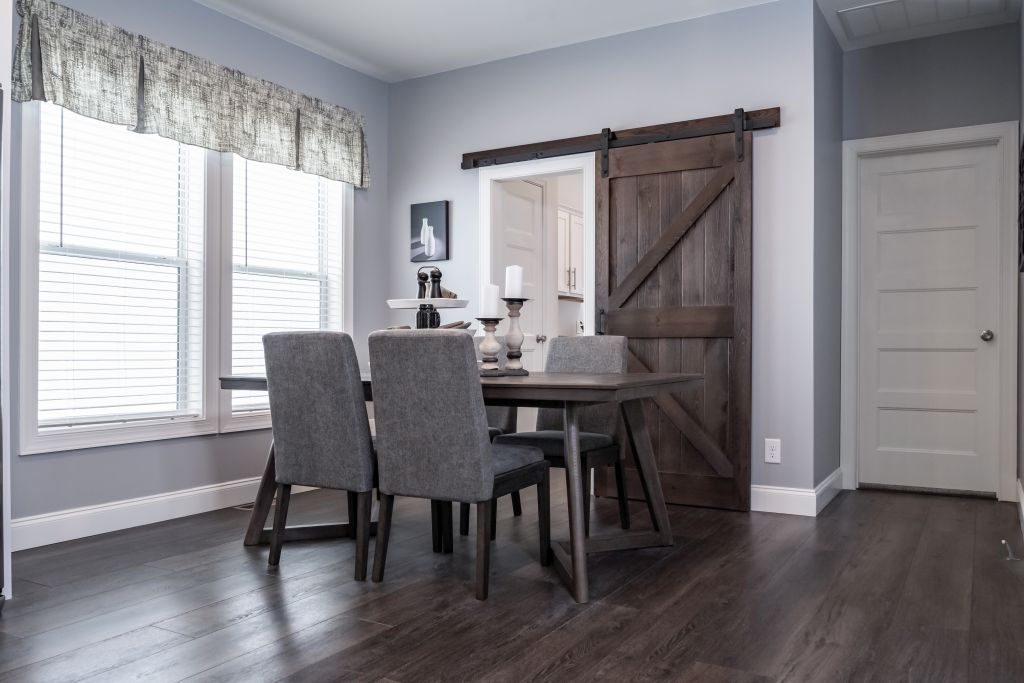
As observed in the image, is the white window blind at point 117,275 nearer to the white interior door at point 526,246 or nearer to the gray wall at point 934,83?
the white interior door at point 526,246

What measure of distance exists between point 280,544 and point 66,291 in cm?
148

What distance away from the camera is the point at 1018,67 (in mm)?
4020

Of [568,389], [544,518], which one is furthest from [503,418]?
[568,389]

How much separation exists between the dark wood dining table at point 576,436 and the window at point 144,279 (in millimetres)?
664

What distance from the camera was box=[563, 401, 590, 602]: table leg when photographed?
8.23 feet

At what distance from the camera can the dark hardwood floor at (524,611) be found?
201 cm

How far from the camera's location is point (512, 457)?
2.69 metres

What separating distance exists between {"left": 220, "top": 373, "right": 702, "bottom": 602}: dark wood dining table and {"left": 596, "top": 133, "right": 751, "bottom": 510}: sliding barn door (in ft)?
3.04

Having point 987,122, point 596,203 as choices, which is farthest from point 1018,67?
point 596,203

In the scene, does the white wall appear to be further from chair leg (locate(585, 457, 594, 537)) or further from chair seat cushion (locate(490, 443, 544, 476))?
chair seat cushion (locate(490, 443, 544, 476))

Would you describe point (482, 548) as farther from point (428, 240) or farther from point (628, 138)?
point (428, 240)

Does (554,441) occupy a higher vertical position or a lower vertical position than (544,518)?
higher


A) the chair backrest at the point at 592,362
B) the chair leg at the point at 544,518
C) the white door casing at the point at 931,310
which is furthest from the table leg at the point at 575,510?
the white door casing at the point at 931,310

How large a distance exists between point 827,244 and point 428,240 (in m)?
2.37
